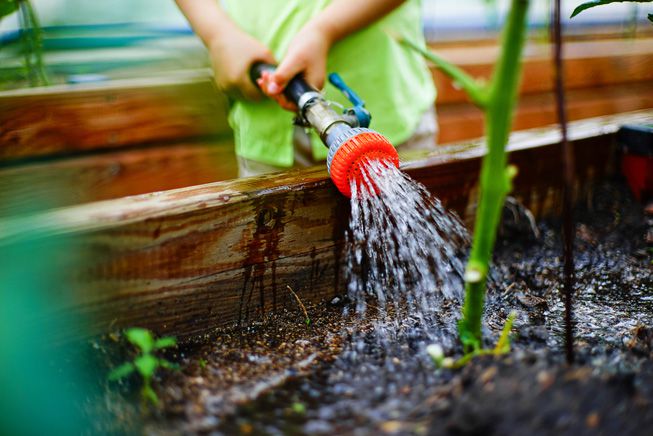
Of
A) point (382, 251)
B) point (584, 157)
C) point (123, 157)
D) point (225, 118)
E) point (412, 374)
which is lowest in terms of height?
point (412, 374)

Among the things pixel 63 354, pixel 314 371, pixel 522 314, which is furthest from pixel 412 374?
pixel 63 354

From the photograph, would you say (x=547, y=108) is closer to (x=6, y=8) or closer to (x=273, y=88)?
(x=273, y=88)

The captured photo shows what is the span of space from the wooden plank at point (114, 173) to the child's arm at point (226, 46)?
0.60 m

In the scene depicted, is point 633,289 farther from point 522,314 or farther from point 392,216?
point 392,216

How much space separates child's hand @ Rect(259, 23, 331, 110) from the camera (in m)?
1.38

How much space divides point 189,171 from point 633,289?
5.30 ft

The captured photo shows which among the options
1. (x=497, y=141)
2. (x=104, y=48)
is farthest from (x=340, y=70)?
(x=104, y=48)

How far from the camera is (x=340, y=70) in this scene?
1722mm

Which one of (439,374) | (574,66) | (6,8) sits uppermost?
(574,66)

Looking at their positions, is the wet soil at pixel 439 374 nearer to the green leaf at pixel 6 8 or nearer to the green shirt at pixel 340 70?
the green shirt at pixel 340 70

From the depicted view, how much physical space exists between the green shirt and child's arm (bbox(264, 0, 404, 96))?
0.11 m

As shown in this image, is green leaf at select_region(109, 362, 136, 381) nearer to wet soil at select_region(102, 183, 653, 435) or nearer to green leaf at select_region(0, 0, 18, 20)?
wet soil at select_region(102, 183, 653, 435)

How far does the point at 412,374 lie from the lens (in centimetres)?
89

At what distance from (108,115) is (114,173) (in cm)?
21
